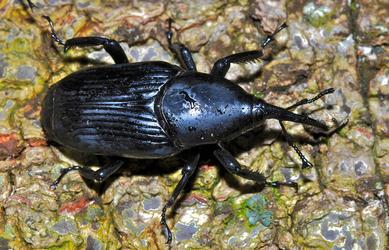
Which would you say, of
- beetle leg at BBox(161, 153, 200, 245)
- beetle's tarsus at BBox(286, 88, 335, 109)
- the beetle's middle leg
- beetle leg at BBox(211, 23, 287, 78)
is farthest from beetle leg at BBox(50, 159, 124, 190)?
beetle's tarsus at BBox(286, 88, 335, 109)

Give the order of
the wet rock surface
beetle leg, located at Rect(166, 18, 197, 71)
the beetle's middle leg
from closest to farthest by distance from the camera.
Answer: the wet rock surface < the beetle's middle leg < beetle leg, located at Rect(166, 18, 197, 71)

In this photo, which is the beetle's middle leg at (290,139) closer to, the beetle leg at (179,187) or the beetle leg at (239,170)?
the beetle leg at (239,170)

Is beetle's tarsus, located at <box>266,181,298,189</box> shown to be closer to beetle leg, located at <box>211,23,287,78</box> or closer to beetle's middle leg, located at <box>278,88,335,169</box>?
beetle's middle leg, located at <box>278,88,335,169</box>

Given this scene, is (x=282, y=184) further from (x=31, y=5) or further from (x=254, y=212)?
(x=31, y=5)

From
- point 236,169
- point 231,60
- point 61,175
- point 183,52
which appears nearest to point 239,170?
point 236,169

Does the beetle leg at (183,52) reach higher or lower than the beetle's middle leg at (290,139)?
higher

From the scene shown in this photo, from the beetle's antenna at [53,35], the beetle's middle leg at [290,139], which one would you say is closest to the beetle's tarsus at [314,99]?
the beetle's middle leg at [290,139]
